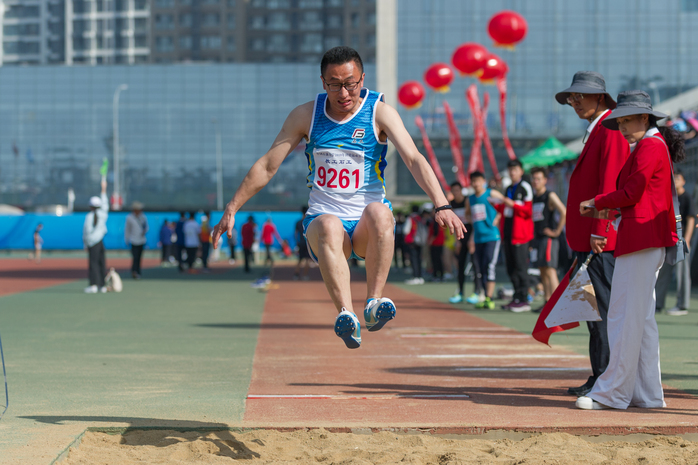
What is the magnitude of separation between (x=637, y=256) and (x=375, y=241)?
70.7 inches

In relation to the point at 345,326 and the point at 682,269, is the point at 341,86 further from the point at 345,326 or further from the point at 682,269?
the point at 682,269

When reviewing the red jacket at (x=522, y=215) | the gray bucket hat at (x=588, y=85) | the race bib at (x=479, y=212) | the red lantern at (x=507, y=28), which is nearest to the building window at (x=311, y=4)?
the red lantern at (x=507, y=28)

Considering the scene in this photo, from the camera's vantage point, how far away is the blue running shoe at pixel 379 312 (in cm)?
489

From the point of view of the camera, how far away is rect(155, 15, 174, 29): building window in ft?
401

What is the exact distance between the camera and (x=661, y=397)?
5633 millimetres

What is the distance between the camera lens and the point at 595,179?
237 inches

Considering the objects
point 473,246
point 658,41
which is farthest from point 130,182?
point 473,246

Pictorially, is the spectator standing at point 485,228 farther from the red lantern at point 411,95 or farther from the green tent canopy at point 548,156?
the red lantern at point 411,95

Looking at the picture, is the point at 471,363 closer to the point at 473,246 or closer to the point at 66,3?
the point at 473,246

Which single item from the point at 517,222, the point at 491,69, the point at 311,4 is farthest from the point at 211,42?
the point at 517,222

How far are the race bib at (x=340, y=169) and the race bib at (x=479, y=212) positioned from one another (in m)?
8.39

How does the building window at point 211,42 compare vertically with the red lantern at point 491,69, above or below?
above

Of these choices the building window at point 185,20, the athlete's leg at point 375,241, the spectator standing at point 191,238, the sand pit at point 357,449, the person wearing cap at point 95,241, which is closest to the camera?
the sand pit at point 357,449

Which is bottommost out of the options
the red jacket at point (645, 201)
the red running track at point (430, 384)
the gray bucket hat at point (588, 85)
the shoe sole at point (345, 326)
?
the red running track at point (430, 384)
